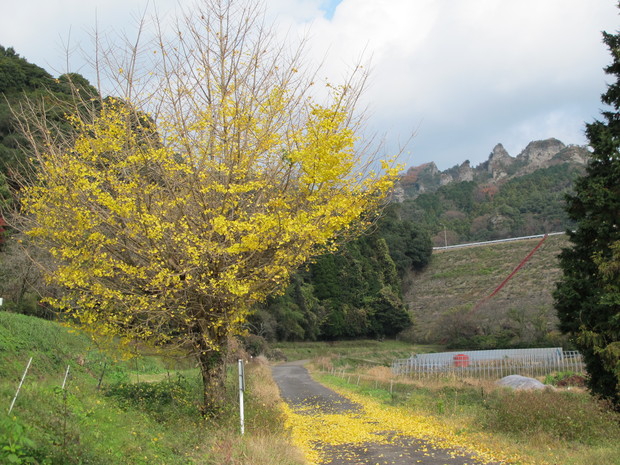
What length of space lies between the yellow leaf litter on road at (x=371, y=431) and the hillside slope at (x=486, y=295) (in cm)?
2667

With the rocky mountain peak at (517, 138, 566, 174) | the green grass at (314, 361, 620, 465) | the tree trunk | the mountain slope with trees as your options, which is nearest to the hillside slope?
the mountain slope with trees

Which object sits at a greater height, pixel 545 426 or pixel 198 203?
pixel 198 203

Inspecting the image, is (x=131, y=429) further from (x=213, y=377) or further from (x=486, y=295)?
(x=486, y=295)

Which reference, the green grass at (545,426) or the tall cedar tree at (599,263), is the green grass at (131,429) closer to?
the green grass at (545,426)

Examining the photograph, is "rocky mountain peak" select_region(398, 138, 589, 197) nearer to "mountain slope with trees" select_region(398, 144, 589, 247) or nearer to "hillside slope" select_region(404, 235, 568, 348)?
"mountain slope with trees" select_region(398, 144, 589, 247)

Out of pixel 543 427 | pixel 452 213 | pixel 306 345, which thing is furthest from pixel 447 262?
pixel 543 427

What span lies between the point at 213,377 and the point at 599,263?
864cm

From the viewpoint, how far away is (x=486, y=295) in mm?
56656

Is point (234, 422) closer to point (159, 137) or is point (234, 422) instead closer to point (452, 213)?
point (159, 137)

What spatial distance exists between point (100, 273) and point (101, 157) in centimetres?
223

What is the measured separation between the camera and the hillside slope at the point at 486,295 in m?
41.9

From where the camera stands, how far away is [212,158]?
29.9 ft

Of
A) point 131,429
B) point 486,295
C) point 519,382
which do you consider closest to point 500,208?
point 486,295

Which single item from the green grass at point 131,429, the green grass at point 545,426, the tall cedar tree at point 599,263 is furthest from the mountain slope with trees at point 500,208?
the green grass at point 131,429
